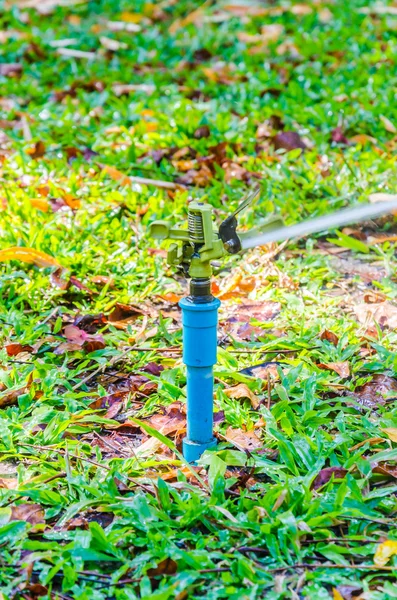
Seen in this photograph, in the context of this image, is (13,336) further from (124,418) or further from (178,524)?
(178,524)

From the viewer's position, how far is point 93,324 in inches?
132

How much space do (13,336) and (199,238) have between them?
123cm

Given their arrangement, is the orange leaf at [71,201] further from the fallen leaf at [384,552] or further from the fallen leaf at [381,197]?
the fallen leaf at [384,552]

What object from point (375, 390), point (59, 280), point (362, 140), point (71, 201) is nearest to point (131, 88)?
point (362, 140)

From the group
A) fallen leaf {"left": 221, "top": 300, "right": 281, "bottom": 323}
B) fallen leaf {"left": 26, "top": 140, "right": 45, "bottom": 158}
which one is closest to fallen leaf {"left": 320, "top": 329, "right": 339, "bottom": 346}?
fallen leaf {"left": 221, "top": 300, "right": 281, "bottom": 323}

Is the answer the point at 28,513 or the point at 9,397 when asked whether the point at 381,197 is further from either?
the point at 28,513

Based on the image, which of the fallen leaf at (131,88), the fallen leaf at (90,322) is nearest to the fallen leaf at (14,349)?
the fallen leaf at (90,322)

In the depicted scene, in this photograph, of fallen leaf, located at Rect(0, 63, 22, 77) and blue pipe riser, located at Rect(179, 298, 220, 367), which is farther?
fallen leaf, located at Rect(0, 63, 22, 77)

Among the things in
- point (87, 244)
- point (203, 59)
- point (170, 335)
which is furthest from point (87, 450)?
point (203, 59)

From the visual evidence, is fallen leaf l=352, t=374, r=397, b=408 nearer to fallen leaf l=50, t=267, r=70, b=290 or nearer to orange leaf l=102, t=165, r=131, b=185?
fallen leaf l=50, t=267, r=70, b=290

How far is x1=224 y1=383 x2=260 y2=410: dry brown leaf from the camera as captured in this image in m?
2.81

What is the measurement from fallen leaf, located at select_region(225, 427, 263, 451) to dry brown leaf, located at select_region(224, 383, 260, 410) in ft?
0.52

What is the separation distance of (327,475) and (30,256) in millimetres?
1753

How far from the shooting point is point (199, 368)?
238 cm
